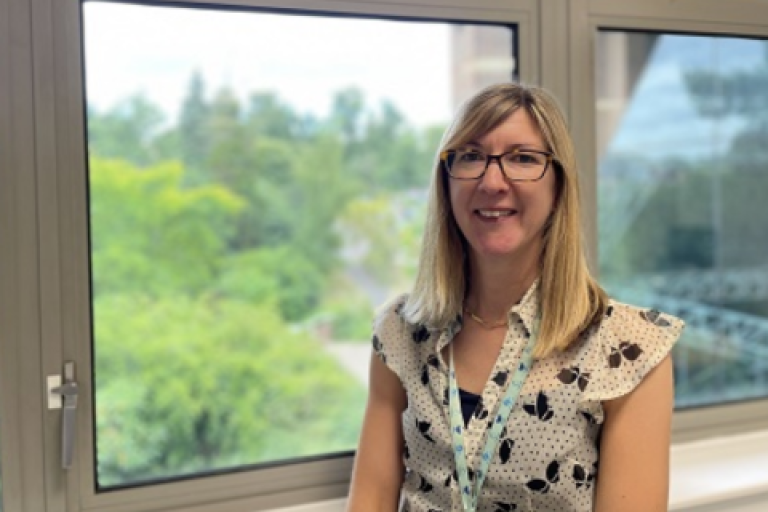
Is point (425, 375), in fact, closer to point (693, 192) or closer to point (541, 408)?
point (541, 408)

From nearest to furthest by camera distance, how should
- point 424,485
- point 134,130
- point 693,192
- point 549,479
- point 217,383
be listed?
point 549,479 → point 424,485 → point 693,192 → point 134,130 → point 217,383

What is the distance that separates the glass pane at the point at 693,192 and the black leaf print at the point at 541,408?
126cm

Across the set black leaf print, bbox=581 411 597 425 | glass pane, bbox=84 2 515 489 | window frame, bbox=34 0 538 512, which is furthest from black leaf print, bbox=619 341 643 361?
glass pane, bbox=84 2 515 489

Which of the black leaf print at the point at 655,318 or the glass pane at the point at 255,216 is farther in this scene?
the glass pane at the point at 255,216

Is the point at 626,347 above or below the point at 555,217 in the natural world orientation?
below

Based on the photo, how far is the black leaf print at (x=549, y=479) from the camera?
1.19 meters

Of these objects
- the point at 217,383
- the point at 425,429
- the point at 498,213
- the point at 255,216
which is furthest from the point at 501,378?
the point at 255,216

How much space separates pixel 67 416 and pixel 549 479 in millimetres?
831

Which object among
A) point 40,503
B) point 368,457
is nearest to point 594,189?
point 368,457

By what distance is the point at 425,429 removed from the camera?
4.20 feet

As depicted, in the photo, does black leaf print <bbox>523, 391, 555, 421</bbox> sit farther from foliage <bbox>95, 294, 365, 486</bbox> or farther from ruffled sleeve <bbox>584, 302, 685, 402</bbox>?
foliage <bbox>95, 294, 365, 486</bbox>

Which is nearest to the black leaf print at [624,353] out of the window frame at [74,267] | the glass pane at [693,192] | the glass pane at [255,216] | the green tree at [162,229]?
the window frame at [74,267]

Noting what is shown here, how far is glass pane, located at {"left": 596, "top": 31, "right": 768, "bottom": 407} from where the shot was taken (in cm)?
273

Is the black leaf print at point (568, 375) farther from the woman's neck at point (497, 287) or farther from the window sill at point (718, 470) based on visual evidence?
the window sill at point (718, 470)
